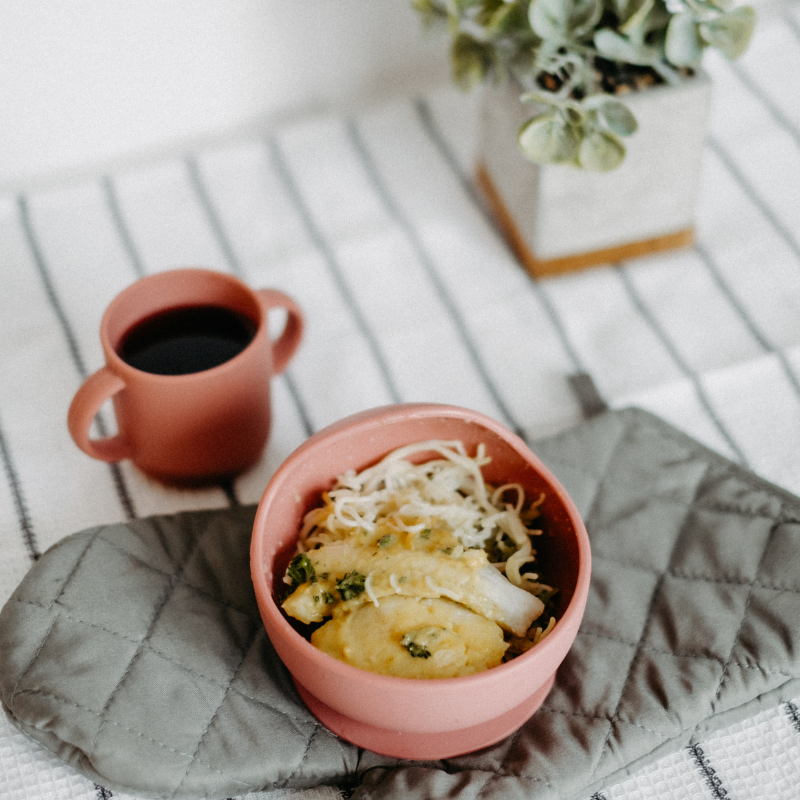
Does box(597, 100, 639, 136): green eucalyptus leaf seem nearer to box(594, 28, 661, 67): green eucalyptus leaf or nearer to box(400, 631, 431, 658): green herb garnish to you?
box(594, 28, 661, 67): green eucalyptus leaf

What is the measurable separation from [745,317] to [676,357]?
7cm

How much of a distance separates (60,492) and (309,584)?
24 cm

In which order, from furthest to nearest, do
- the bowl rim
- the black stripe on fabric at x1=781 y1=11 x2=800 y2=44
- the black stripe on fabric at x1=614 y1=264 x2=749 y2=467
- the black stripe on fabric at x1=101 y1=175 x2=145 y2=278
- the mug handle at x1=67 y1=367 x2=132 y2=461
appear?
the black stripe on fabric at x1=781 y1=11 x2=800 y2=44
the black stripe on fabric at x1=101 y1=175 x2=145 y2=278
the black stripe on fabric at x1=614 y1=264 x2=749 y2=467
the mug handle at x1=67 y1=367 x2=132 y2=461
the bowl rim

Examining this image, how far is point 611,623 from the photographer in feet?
1.59

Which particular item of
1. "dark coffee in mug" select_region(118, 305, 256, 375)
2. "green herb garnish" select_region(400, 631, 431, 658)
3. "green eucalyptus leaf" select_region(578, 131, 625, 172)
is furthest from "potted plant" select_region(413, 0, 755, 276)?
"green herb garnish" select_region(400, 631, 431, 658)

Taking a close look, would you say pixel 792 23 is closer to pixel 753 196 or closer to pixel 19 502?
pixel 753 196

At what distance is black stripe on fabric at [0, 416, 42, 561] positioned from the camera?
546 mm

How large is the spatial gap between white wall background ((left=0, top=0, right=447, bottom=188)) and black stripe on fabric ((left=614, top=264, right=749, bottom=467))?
0.26 meters

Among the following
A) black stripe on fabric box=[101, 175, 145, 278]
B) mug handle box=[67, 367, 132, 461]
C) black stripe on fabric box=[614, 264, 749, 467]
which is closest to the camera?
mug handle box=[67, 367, 132, 461]

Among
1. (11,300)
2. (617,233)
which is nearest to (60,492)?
(11,300)

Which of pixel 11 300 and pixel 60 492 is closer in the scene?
pixel 60 492

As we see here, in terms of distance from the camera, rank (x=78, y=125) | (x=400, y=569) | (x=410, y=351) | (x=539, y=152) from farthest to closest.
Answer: (x=78, y=125) → (x=410, y=351) → (x=539, y=152) → (x=400, y=569)

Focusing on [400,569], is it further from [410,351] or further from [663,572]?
[410,351]

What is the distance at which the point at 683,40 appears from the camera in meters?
0.57
